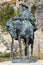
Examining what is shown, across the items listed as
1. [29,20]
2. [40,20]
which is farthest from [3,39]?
[29,20]

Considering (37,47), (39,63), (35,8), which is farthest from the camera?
(35,8)

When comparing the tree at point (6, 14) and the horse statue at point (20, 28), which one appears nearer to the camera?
the horse statue at point (20, 28)

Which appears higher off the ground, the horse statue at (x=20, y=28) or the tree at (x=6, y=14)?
the horse statue at (x=20, y=28)

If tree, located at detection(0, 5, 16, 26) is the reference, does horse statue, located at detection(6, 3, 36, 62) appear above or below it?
above

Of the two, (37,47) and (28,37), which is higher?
(28,37)

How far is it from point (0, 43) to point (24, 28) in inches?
411

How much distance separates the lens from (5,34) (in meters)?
27.8

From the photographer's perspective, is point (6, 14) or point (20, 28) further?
point (6, 14)

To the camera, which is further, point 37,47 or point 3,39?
point 3,39

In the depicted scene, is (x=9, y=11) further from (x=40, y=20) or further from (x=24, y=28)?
(x=24, y=28)

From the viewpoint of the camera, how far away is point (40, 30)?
25.1 metres

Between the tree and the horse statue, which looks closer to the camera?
the horse statue

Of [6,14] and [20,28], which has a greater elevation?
[20,28]

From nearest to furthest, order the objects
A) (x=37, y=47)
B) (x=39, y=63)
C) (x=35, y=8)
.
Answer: (x=39, y=63), (x=37, y=47), (x=35, y=8)
